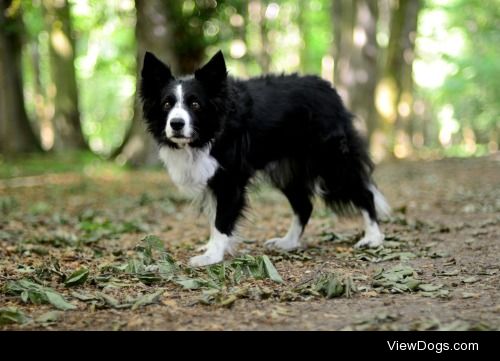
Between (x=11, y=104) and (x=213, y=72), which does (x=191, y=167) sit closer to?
(x=213, y=72)

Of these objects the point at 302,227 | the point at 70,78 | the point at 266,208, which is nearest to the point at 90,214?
the point at 266,208

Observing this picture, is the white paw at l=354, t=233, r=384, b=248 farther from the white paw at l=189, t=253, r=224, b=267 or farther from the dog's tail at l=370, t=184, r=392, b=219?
the white paw at l=189, t=253, r=224, b=267

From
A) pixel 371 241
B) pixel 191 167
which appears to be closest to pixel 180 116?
pixel 191 167

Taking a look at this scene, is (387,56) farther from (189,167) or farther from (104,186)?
(189,167)

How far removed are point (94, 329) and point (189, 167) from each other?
2601mm

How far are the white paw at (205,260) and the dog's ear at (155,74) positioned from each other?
1.70 m

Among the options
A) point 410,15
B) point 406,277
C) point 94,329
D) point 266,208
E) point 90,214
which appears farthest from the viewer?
point 410,15

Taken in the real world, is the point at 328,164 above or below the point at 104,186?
above

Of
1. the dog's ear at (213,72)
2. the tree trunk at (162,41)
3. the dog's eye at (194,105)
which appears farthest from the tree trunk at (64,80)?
the dog's eye at (194,105)

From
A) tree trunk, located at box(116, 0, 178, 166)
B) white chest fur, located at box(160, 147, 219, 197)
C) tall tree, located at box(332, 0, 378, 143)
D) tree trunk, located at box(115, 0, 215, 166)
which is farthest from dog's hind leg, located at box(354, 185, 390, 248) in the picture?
tall tree, located at box(332, 0, 378, 143)

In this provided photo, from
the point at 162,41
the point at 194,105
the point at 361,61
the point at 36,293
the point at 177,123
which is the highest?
the point at 162,41

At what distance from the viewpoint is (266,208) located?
11.4 meters

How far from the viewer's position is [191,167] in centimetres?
634
